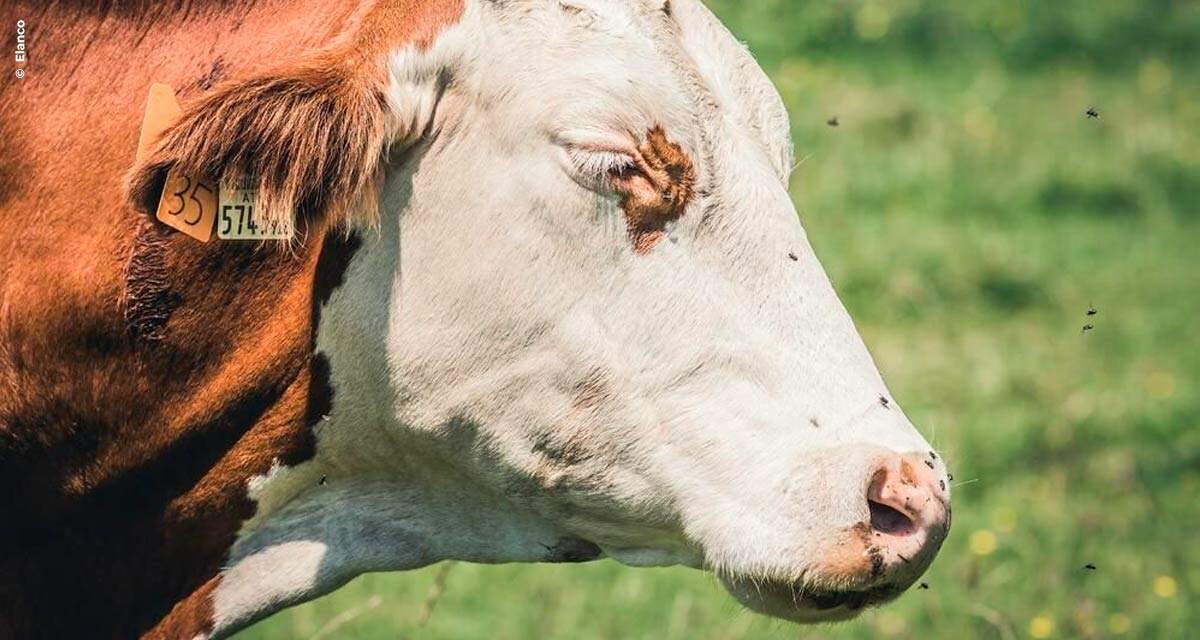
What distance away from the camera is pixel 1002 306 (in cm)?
842

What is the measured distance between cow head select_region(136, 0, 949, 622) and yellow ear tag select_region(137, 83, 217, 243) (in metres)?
0.09

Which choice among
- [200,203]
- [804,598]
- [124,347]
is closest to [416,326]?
[200,203]

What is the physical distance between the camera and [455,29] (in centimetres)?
331

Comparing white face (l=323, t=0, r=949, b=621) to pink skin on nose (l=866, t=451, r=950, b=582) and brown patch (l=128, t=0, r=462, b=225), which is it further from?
brown patch (l=128, t=0, r=462, b=225)

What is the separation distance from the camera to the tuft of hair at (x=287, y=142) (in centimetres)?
306

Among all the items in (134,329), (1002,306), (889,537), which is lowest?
(1002,306)

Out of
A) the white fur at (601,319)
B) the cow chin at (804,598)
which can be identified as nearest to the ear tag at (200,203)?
the white fur at (601,319)

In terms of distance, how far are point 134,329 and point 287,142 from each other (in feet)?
1.76

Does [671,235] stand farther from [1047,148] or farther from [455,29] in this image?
[1047,148]

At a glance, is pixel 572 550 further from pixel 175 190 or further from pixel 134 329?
pixel 175 190

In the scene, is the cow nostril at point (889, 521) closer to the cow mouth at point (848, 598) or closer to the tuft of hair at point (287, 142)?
the cow mouth at point (848, 598)

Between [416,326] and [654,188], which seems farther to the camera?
[416,326]

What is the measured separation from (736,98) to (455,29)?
61 cm

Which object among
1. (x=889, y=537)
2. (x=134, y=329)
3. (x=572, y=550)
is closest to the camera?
(x=889, y=537)
